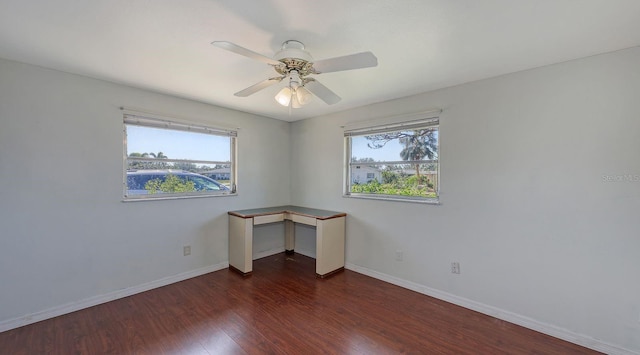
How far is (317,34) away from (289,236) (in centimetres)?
343

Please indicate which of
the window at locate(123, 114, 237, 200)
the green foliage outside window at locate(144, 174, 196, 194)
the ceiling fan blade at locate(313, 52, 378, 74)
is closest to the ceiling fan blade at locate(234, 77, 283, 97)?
the ceiling fan blade at locate(313, 52, 378, 74)

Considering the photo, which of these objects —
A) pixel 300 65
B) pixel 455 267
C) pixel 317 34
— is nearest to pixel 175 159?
pixel 300 65

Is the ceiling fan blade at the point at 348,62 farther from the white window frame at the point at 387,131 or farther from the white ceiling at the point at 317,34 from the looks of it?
the white window frame at the point at 387,131

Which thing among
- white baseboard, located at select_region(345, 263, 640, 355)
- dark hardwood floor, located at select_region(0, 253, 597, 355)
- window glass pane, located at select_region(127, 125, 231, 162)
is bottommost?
dark hardwood floor, located at select_region(0, 253, 597, 355)

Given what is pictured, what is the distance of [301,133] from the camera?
4.42 m

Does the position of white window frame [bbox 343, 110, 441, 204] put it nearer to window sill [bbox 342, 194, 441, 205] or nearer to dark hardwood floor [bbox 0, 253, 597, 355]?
window sill [bbox 342, 194, 441, 205]

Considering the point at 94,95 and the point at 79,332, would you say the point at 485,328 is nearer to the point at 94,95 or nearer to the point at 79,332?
the point at 79,332

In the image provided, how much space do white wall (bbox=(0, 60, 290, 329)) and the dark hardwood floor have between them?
0.30 m

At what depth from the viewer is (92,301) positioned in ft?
8.51

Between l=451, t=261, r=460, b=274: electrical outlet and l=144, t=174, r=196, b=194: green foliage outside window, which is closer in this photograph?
l=451, t=261, r=460, b=274: electrical outlet

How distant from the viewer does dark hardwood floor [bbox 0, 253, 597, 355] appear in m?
2.01

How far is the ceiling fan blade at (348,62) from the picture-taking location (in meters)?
1.49

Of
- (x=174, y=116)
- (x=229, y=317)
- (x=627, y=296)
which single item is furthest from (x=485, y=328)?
(x=174, y=116)

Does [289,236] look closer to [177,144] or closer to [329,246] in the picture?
[329,246]
